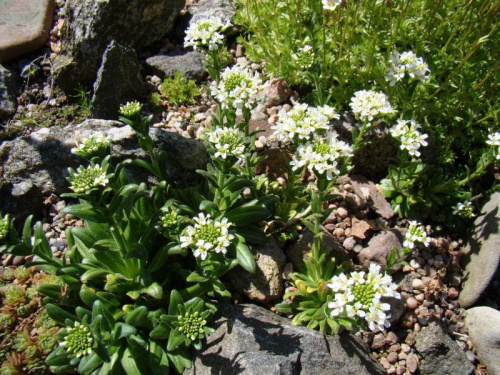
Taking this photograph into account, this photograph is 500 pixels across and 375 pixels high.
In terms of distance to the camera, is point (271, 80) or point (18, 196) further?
point (271, 80)

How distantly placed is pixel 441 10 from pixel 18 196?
5.48 m

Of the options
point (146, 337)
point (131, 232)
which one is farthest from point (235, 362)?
point (131, 232)

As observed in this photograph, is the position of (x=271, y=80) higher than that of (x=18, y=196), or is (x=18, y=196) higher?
(x=271, y=80)

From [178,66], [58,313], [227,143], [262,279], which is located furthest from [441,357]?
[178,66]

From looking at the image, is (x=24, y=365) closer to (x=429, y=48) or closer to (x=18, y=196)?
(x=18, y=196)

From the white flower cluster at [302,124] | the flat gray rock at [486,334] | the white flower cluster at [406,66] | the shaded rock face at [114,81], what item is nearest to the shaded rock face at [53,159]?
the shaded rock face at [114,81]

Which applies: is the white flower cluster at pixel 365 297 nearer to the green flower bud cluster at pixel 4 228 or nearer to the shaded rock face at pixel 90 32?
the green flower bud cluster at pixel 4 228

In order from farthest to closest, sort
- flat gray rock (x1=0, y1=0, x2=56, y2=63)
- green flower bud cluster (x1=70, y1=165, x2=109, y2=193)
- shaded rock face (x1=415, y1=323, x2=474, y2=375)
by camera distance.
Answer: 1. flat gray rock (x1=0, y1=0, x2=56, y2=63)
2. shaded rock face (x1=415, y1=323, x2=474, y2=375)
3. green flower bud cluster (x1=70, y1=165, x2=109, y2=193)

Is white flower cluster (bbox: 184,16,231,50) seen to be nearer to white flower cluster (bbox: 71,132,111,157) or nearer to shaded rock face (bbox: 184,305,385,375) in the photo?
white flower cluster (bbox: 71,132,111,157)

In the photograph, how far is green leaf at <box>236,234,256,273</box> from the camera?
400 cm

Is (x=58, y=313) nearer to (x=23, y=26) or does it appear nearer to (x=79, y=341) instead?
(x=79, y=341)

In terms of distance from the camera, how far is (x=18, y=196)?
499 cm

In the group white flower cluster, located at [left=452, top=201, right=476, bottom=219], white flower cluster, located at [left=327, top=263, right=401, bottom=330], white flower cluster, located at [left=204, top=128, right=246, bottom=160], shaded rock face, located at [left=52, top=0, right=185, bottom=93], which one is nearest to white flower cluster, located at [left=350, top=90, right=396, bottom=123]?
white flower cluster, located at [left=204, top=128, right=246, bottom=160]

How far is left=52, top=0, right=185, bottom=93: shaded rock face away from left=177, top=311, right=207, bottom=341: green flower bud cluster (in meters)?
3.82
